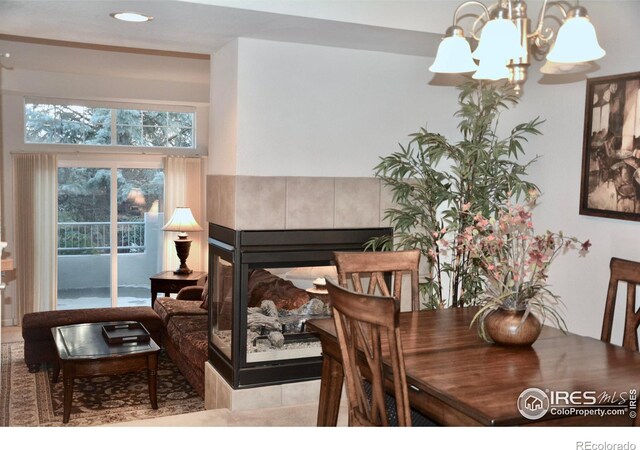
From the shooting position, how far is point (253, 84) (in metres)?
4.02

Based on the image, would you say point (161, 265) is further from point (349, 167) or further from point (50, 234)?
point (349, 167)

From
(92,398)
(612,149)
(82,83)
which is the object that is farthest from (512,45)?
(82,83)

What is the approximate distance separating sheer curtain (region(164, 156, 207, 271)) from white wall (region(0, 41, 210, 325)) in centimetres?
49

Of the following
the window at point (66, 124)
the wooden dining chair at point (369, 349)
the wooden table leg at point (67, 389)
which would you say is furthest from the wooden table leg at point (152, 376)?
the window at point (66, 124)

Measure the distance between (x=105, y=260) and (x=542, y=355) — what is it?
22.1 feet

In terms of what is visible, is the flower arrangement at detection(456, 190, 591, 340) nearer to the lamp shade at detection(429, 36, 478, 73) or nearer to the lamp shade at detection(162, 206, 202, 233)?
the lamp shade at detection(429, 36, 478, 73)

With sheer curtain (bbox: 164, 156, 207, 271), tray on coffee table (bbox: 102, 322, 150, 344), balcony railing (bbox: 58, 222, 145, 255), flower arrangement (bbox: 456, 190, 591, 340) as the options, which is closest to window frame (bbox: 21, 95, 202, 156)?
sheer curtain (bbox: 164, 156, 207, 271)

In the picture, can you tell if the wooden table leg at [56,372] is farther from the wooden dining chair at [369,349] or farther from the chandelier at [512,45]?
the chandelier at [512,45]

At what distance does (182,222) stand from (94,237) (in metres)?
1.19

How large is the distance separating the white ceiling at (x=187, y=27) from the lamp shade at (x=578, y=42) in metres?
1.64

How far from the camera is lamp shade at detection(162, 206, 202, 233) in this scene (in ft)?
26.0

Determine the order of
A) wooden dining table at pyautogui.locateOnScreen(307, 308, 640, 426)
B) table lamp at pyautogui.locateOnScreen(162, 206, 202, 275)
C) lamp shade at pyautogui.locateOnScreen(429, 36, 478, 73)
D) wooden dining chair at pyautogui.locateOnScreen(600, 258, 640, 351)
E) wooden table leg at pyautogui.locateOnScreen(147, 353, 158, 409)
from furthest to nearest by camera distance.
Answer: table lamp at pyautogui.locateOnScreen(162, 206, 202, 275) < wooden table leg at pyautogui.locateOnScreen(147, 353, 158, 409) < wooden dining chair at pyautogui.locateOnScreen(600, 258, 640, 351) < lamp shade at pyautogui.locateOnScreen(429, 36, 478, 73) < wooden dining table at pyautogui.locateOnScreen(307, 308, 640, 426)

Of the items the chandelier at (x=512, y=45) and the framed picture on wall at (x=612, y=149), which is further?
the framed picture on wall at (x=612, y=149)

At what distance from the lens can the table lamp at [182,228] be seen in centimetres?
793
